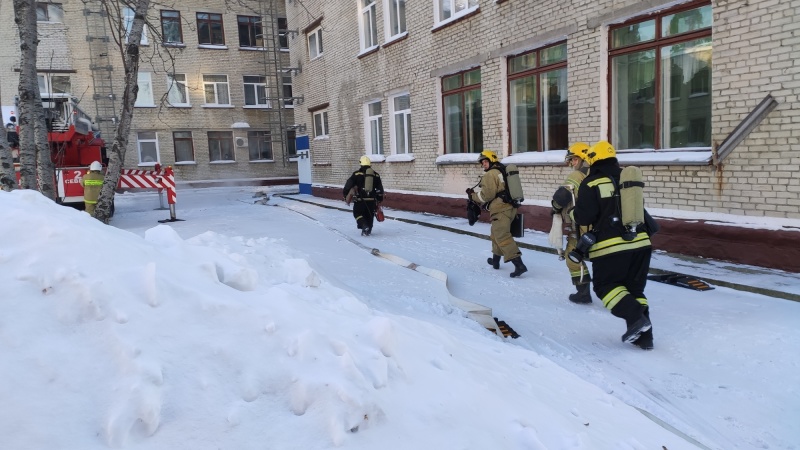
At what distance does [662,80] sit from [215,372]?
299 inches

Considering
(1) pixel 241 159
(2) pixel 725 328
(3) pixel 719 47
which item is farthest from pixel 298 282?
(1) pixel 241 159

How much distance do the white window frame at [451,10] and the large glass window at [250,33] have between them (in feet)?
62.9

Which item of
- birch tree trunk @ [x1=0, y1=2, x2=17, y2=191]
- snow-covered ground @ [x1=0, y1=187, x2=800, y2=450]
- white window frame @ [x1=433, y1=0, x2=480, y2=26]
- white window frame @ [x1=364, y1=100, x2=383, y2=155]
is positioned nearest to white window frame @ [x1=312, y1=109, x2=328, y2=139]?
white window frame @ [x1=364, y1=100, x2=383, y2=155]

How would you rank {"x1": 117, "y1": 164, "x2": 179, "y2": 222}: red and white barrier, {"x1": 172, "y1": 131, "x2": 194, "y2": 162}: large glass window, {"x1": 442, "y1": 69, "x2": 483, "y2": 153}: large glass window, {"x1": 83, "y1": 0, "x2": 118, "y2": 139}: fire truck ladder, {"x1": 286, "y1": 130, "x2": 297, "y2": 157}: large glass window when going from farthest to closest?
{"x1": 286, "y1": 130, "x2": 297, "y2": 157}: large glass window → {"x1": 172, "y1": 131, "x2": 194, "y2": 162}: large glass window → {"x1": 83, "y1": 0, "x2": 118, "y2": 139}: fire truck ladder → {"x1": 117, "y1": 164, "x2": 179, "y2": 222}: red and white barrier → {"x1": 442, "y1": 69, "x2": 483, "y2": 153}: large glass window

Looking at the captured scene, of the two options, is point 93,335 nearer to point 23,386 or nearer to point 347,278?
point 23,386

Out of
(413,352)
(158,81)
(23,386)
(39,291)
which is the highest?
(158,81)

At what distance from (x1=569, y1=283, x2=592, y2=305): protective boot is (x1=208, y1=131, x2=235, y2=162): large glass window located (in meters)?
26.2

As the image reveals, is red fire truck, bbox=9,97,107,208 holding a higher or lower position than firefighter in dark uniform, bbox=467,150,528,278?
higher

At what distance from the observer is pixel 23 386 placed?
1995mm

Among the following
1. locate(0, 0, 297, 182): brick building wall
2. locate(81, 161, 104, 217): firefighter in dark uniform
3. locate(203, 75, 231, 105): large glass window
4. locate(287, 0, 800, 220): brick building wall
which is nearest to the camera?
locate(287, 0, 800, 220): brick building wall

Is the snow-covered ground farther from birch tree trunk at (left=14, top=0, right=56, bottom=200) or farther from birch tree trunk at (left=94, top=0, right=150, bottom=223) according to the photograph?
birch tree trunk at (left=94, top=0, right=150, bottom=223)

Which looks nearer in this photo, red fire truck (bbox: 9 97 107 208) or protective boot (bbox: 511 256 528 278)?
protective boot (bbox: 511 256 528 278)

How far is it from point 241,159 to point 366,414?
2884cm

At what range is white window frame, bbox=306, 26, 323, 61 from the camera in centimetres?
1991
